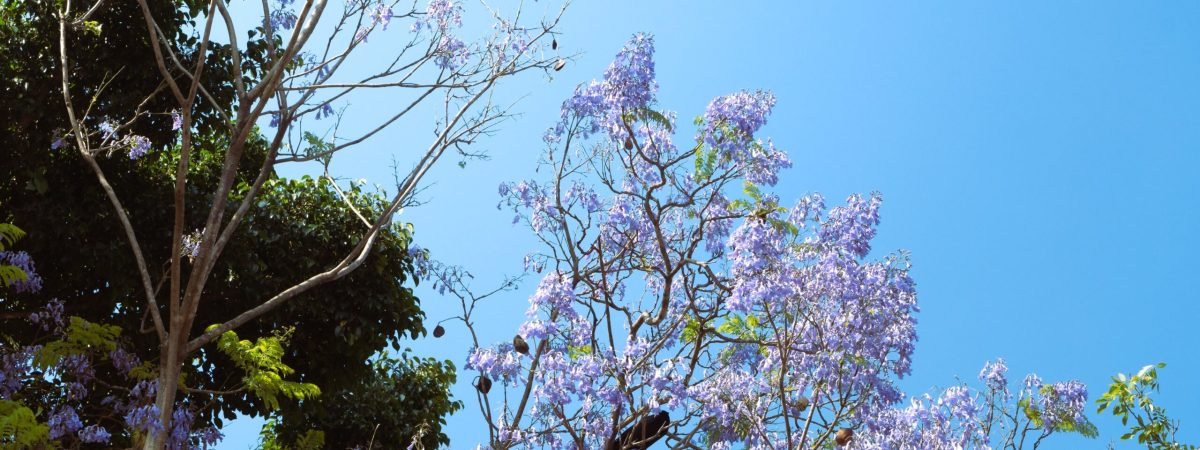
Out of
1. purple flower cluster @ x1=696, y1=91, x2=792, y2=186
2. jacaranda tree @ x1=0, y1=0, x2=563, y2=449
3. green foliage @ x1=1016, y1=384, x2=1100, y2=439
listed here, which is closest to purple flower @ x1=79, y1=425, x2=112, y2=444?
jacaranda tree @ x1=0, y1=0, x2=563, y2=449

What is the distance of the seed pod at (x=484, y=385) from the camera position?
7.55 metres

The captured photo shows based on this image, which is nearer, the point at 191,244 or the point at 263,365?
the point at 263,365

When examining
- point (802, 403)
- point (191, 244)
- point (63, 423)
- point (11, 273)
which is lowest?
point (802, 403)

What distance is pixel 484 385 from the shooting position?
7.59m

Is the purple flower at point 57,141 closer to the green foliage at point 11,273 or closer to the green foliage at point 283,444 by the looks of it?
the green foliage at point 11,273

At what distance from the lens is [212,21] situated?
898 cm

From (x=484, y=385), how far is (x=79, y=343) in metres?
3.93

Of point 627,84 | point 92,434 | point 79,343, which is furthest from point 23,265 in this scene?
point 627,84

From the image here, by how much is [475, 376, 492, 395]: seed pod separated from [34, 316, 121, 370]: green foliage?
138 inches

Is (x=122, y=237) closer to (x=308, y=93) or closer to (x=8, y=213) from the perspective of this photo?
(x=8, y=213)

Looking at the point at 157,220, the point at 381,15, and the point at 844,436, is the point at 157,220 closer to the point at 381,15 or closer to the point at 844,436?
the point at 381,15

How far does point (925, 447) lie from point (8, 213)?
26.5 ft

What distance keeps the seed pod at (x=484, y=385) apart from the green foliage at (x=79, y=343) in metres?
3.50

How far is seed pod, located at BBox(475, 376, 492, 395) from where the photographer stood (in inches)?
297
